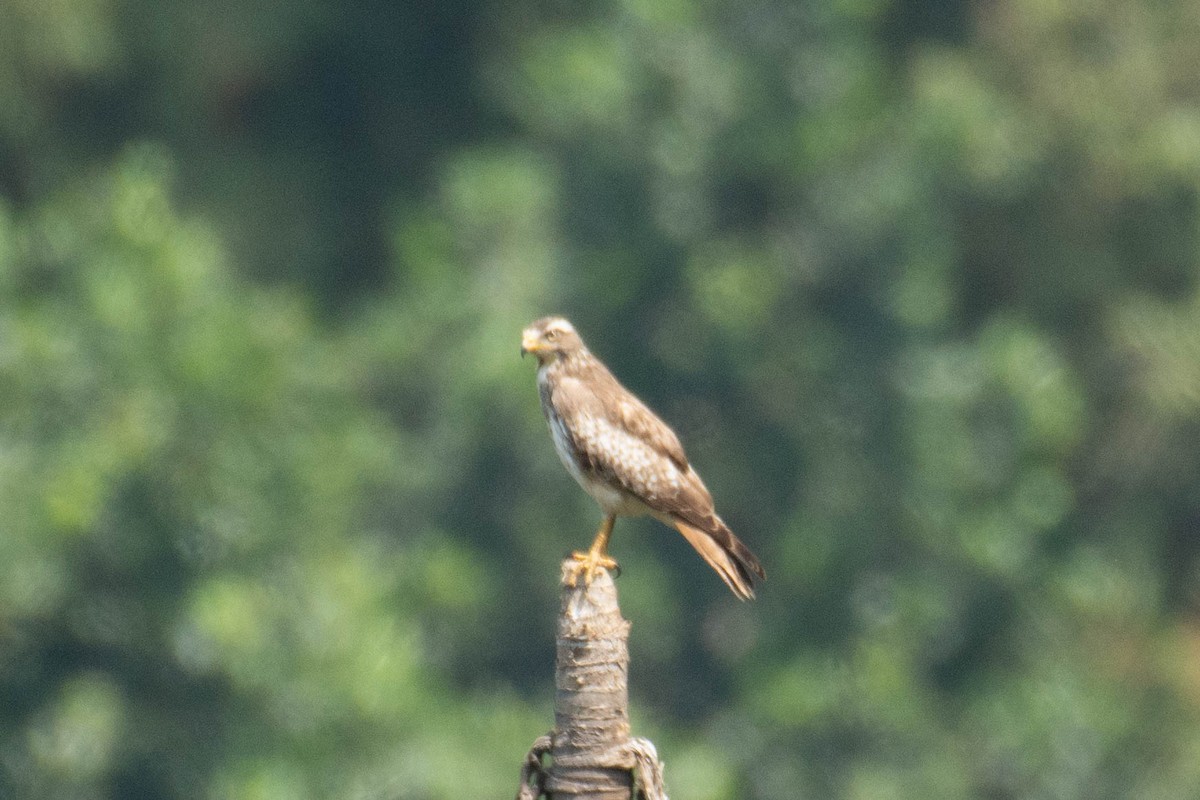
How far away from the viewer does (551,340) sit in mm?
8328

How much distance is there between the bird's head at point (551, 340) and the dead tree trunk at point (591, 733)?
2265mm

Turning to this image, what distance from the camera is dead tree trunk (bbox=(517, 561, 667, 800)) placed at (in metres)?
6.04

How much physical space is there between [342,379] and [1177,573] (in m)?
7.85

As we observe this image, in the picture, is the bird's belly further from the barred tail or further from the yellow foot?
the yellow foot

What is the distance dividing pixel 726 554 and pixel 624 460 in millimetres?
511

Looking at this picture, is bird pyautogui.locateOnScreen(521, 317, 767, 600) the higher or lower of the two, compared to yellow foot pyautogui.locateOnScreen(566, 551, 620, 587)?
higher

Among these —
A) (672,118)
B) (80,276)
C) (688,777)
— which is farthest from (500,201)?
(688,777)

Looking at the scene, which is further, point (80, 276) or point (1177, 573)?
point (1177, 573)

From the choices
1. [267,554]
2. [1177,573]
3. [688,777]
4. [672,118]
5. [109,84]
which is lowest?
[688,777]

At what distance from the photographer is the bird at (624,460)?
7.55m

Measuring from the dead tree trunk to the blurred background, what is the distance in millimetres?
12110

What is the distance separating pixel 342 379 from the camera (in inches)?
880

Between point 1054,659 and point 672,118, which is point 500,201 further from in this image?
point 1054,659

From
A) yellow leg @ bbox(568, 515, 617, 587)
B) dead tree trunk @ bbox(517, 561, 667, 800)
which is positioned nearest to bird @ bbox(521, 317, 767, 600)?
yellow leg @ bbox(568, 515, 617, 587)
